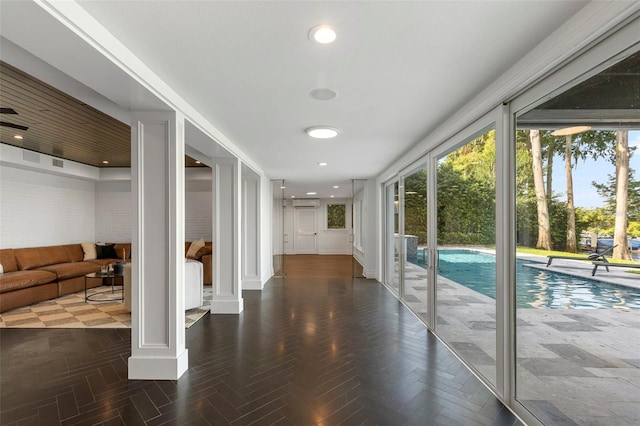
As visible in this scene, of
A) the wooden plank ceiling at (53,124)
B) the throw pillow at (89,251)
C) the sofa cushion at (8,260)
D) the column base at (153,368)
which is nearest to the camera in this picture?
the column base at (153,368)

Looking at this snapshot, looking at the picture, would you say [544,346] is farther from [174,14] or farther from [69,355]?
[69,355]

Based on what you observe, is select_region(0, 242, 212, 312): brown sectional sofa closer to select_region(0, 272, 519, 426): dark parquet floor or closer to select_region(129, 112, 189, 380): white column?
select_region(0, 272, 519, 426): dark parquet floor

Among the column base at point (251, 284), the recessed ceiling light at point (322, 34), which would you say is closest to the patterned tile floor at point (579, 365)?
the recessed ceiling light at point (322, 34)

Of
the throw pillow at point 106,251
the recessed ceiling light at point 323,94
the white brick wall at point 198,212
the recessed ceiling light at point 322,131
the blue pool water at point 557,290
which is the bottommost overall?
the throw pillow at point 106,251

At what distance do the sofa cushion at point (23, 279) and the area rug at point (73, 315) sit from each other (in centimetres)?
36

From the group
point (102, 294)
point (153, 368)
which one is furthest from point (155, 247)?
point (102, 294)

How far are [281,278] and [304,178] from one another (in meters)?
2.55

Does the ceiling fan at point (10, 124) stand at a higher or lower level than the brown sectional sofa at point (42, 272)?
higher

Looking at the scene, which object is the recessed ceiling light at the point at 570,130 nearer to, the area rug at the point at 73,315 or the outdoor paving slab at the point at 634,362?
the outdoor paving slab at the point at 634,362

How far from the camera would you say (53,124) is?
388cm

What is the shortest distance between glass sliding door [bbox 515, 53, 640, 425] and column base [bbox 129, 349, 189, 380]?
2.73 meters

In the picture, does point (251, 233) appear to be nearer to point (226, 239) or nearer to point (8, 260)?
point (226, 239)

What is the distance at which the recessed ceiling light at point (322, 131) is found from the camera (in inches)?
128

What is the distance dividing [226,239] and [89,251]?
14.3 feet
